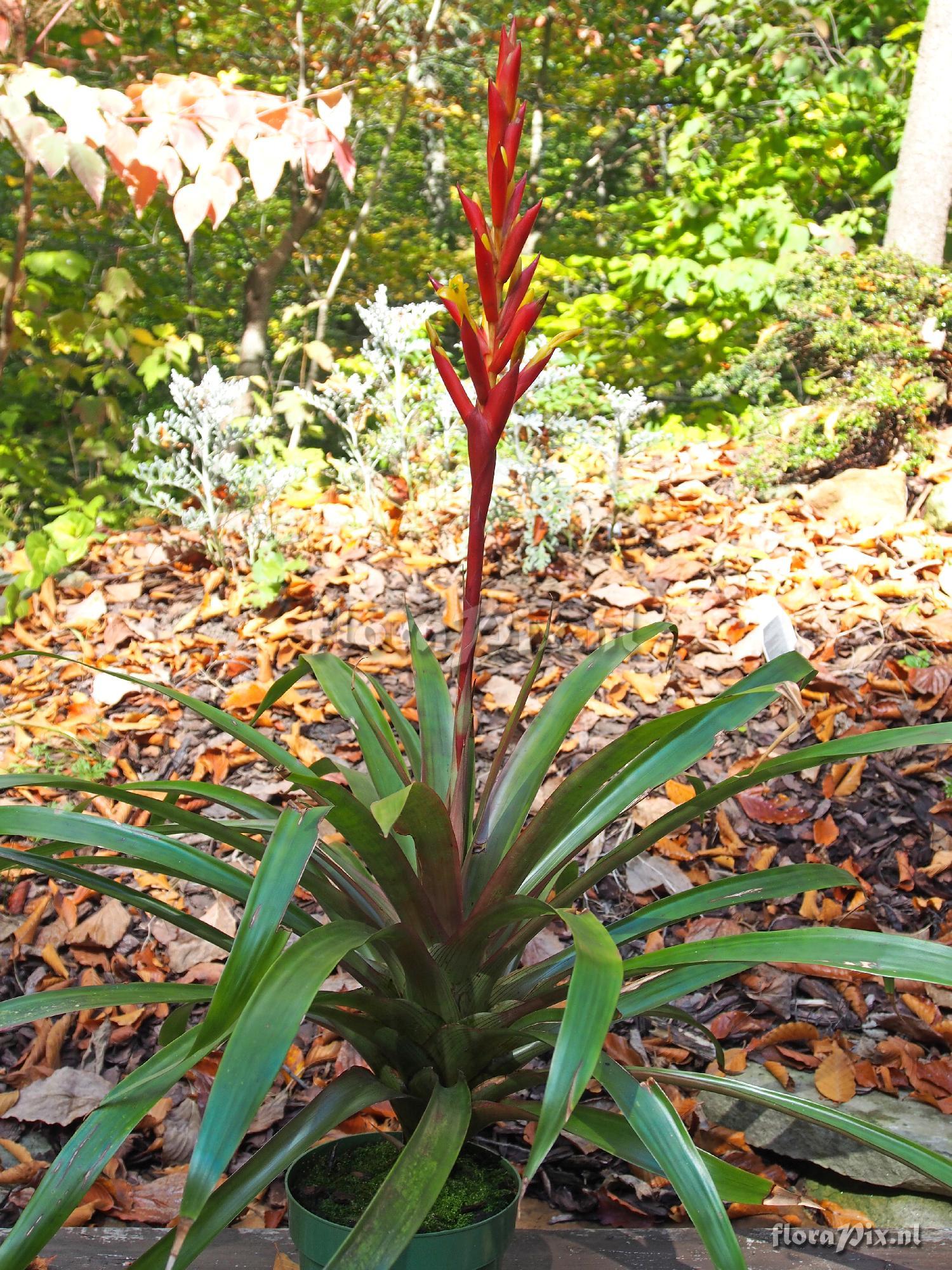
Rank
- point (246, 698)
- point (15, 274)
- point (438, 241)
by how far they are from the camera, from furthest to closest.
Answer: point (438, 241) < point (15, 274) < point (246, 698)

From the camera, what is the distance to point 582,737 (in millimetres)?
2814

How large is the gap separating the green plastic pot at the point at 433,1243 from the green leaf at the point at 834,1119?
234 millimetres

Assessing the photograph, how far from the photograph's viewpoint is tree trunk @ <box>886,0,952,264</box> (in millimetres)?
4750

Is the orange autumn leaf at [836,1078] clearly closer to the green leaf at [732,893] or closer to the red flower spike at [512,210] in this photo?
the green leaf at [732,893]

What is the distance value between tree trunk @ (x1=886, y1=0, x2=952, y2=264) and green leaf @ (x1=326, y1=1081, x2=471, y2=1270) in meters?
4.74

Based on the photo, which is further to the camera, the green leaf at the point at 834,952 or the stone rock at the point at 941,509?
the stone rock at the point at 941,509

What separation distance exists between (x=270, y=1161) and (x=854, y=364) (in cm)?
402

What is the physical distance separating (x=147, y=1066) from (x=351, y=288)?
8.05 metres

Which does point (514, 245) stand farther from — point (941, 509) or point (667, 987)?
point (941, 509)

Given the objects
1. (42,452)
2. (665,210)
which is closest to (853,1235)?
(42,452)

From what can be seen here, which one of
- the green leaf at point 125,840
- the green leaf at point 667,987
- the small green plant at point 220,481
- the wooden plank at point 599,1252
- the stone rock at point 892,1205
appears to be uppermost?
the small green plant at point 220,481

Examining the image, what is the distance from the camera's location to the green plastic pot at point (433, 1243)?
1.09 metres

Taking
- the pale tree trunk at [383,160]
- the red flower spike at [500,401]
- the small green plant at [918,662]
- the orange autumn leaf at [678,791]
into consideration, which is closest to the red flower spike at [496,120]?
the red flower spike at [500,401]

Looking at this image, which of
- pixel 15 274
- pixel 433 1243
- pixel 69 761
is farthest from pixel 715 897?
pixel 15 274
